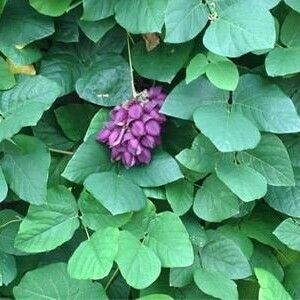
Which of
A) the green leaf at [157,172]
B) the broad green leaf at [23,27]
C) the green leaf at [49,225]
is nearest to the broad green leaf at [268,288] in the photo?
the green leaf at [157,172]

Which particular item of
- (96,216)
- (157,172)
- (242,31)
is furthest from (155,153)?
(242,31)

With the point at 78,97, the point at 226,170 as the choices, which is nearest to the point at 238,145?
the point at 226,170

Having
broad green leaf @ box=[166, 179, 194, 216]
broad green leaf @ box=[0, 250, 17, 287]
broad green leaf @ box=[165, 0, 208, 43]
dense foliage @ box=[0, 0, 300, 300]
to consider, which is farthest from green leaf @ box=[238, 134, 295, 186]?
broad green leaf @ box=[0, 250, 17, 287]

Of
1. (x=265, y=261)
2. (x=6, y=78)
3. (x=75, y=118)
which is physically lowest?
(x=265, y=261)

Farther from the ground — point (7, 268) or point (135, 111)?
point (135, 111)

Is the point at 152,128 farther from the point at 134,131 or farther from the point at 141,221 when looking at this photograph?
the point at 141,221

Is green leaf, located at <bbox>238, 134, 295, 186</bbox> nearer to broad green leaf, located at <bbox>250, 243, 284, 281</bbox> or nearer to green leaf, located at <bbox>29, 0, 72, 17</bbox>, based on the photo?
broad green leaf, located at <bbox>250, 243, 284, 281</bbox>
